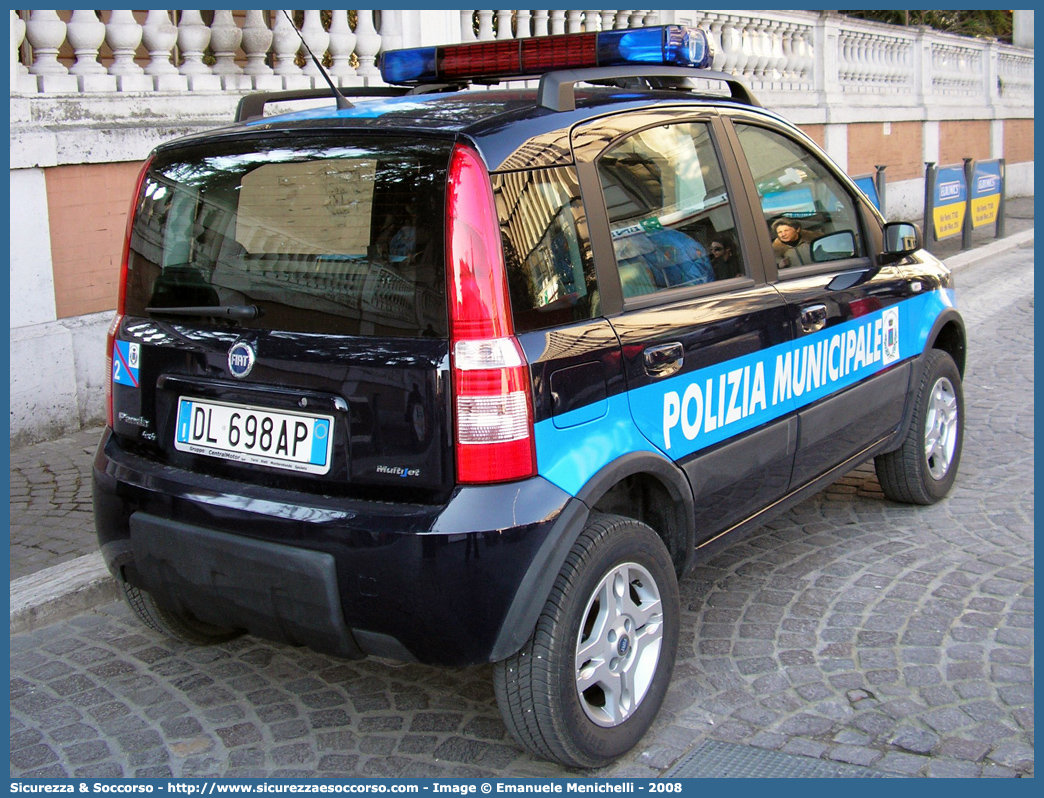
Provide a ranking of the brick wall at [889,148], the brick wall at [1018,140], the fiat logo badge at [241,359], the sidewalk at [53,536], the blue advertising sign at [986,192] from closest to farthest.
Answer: the fiat logo badge at [241,359]
the sidewalk at [53,536]
the blue advertising sign at [986,192]
the brick wall at [889,148]
the brick wall at [1018,140]

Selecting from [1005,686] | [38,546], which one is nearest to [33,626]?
[38,546]

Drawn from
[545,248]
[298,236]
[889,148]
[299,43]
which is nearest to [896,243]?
[545,248]

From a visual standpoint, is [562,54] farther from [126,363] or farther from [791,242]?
[126,363]

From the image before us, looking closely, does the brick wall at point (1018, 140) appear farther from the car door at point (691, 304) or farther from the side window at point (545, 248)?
the side window at point (545, 248)

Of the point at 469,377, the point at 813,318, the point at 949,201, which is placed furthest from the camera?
the point at 949,201

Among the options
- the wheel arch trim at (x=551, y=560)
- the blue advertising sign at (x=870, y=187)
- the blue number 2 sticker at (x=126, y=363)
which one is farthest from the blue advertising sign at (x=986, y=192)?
the blue number 2 sticker at (x=126, y=363)

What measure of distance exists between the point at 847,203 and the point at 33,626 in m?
A: 3.60

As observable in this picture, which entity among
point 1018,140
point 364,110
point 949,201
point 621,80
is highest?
point 1018,140

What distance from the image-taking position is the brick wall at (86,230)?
6363mm

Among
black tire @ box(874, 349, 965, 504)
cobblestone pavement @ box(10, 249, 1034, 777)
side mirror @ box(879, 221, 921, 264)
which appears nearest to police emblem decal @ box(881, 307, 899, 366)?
side mirror @ box(879, 221, 921, 264)

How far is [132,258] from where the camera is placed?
3.43m

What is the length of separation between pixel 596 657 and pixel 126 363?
166cm

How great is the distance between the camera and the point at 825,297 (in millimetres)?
4090

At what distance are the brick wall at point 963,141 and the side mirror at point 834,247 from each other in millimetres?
16500
